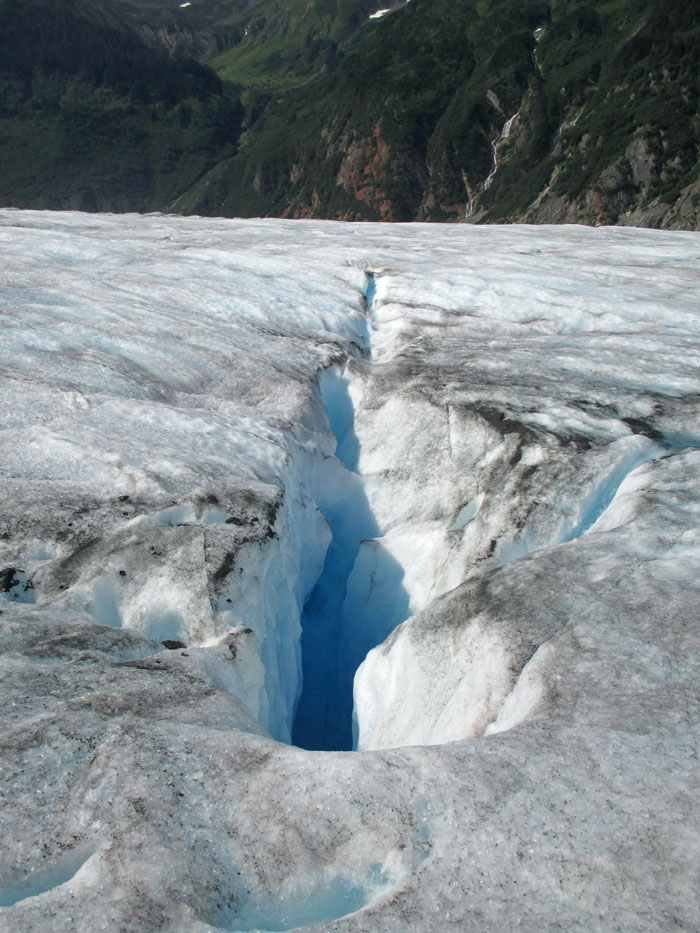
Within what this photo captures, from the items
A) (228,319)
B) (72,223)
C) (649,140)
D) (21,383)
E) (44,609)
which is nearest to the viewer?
(44,609)

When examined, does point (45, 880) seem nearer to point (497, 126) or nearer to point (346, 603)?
point (346, 603)

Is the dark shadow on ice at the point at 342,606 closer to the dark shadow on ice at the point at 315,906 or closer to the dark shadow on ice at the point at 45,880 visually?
the dark shadow on ice at the point at 315,906

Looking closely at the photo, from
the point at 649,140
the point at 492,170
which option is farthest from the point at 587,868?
the point at 492,170

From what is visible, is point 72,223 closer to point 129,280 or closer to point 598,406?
point 129,280

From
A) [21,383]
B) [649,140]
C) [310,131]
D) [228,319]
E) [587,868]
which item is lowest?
[587,868]

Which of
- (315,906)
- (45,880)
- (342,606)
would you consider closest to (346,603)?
(342,606)

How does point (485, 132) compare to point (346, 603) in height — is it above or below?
above
